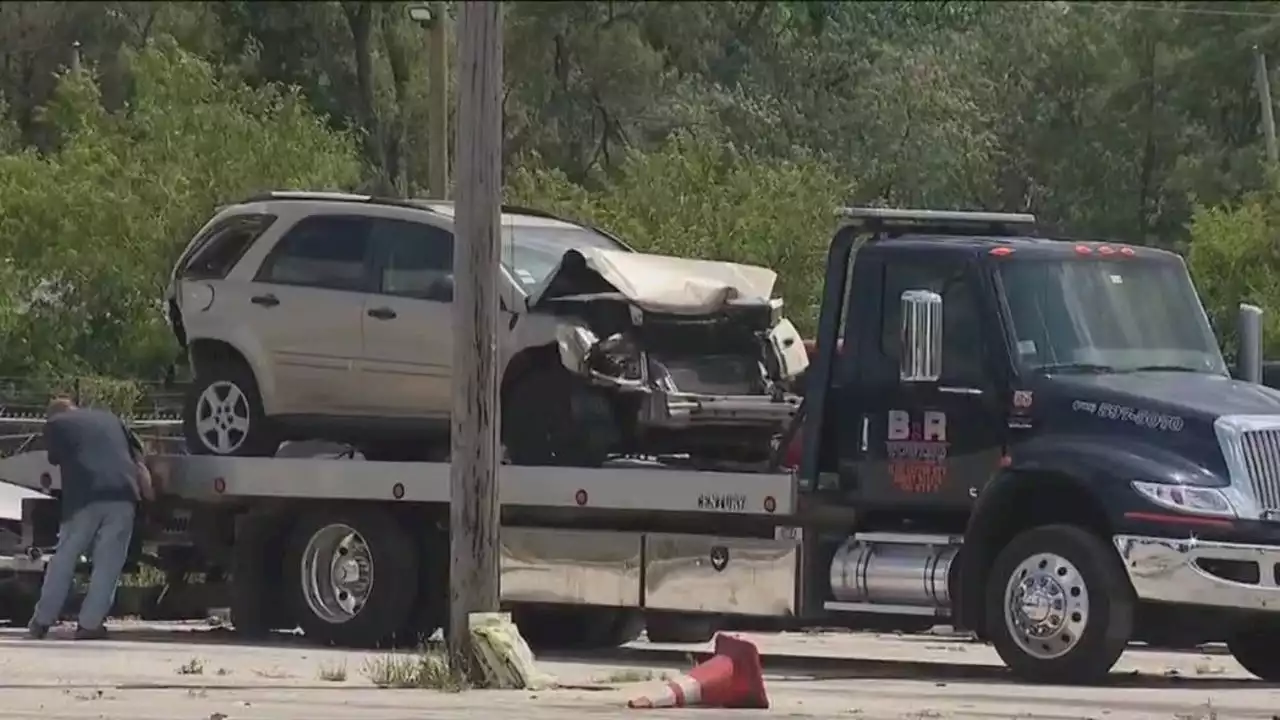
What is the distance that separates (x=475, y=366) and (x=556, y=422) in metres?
3.01

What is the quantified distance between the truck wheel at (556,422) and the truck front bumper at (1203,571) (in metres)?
3.61

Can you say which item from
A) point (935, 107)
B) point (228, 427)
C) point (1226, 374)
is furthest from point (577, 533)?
point (935, 107)

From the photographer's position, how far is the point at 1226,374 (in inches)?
603

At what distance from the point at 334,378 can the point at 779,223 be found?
59.3 feet

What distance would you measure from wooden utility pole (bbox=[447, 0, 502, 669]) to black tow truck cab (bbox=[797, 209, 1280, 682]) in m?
2.73

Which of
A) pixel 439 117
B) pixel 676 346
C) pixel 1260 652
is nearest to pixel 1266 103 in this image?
pixel 439 117

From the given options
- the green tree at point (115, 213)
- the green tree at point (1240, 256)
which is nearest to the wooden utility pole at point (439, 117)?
the green tree at point (115, 213)

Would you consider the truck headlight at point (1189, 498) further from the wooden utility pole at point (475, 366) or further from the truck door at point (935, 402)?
the wooden utility pole at point (475, 366)

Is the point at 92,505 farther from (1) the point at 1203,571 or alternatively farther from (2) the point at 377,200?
(1) the point at 1203,571

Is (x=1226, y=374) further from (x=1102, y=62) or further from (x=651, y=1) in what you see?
(x=1102, y=62)

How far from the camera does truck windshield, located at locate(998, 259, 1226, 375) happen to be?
14.9 m

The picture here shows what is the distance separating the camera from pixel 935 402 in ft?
49.5

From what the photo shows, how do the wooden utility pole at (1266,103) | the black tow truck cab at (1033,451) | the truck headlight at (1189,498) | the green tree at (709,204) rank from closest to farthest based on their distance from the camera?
1. the truck headlight at (1189,498)
2. the black tow truck cab at (1033,451)
3. the green tree at (709,204)
4. the wooden utility pole at (1266,103)

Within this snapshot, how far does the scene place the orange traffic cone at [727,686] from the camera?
12.6 meters
